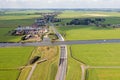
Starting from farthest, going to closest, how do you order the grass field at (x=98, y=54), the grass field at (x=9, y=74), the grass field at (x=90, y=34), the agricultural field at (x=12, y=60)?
1. the grass field at (x=90, y=34)
2. the grass field at (x=98, y=54)
3. the agricultural field at (x=12, y=60)
4. the grass field at (x=9, y=74)

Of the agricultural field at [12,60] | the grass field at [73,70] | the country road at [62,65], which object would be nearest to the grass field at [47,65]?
the country road at [62,65]

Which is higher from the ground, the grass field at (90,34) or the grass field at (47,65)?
the grass field at (47,65)

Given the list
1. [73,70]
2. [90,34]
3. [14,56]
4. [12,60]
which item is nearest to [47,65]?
[73,70]

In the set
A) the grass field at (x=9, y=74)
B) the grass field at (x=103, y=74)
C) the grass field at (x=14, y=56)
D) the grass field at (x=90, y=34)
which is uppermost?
the grass field at (x=103, y=74)

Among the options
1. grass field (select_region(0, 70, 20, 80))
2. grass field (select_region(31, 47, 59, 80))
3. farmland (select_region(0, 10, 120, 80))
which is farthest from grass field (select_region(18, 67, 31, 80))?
grass field (select_region(31, 47, 59, 80))

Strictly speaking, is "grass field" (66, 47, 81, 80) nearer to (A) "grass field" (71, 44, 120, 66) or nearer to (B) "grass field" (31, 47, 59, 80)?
(A) "grass field" (71, 44, 120, 66)

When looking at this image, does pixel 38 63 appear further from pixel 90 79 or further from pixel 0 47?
pixel 0 47

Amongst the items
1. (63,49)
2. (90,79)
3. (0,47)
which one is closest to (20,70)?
(90,79)

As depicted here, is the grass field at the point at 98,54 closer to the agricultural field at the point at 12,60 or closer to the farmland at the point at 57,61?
the farmland at the point at 57,61
